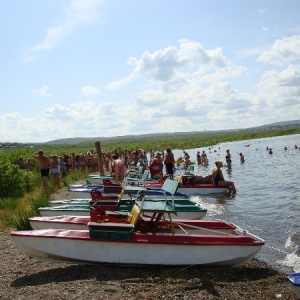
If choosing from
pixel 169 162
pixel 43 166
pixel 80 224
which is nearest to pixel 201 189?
pixel 169 162

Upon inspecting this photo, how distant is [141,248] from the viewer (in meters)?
7.16

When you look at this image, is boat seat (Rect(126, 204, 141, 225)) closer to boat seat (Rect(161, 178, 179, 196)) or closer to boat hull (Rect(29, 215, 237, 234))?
boat seat (Rect(161, 178, 179, 196))

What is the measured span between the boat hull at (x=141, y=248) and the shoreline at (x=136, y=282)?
0.16 metres

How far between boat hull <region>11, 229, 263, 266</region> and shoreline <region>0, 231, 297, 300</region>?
16 centimetres

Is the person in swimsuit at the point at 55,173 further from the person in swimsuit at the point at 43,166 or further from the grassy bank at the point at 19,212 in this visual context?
the grassy bank at the point at 19,212

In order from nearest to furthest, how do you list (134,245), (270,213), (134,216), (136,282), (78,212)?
(136,282), (134,245), (134,216), (78,212), (270,213)

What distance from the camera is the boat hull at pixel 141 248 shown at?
7168 millimetres

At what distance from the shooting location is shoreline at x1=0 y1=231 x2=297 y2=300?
598 cm

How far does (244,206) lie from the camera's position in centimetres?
1482

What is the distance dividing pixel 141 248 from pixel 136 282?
76 cm

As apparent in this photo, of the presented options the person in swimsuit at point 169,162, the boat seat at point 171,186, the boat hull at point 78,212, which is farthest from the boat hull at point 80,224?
the person in swimsuit at point 169,162

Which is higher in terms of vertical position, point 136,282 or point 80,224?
point 80,224

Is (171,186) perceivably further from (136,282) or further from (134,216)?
(136,282)

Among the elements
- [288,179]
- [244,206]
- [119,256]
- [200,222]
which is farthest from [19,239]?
[288,179]
